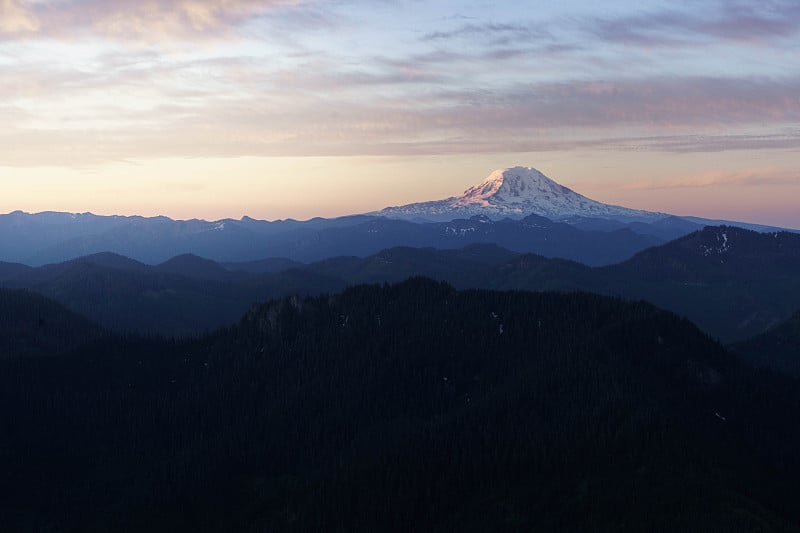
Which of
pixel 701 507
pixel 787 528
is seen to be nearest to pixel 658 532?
pixel 701 507

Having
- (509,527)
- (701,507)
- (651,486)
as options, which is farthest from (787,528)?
(509,527)

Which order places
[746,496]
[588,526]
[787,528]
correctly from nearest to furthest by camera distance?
[787,528] → [588,526] → [746,496]

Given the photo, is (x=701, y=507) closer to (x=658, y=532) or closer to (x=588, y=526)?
(x=658, y=532)

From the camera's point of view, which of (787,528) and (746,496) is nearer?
(787,528)

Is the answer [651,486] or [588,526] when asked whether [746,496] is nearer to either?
[651,486]

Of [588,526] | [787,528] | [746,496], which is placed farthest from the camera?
[746,496]

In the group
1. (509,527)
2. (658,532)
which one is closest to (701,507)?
(658,532)

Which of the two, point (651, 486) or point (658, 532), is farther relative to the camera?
point (651, 486)

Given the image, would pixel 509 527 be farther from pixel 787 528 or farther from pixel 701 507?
pixel 787 528
